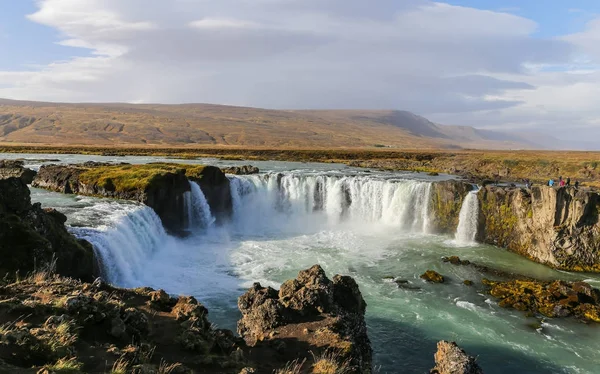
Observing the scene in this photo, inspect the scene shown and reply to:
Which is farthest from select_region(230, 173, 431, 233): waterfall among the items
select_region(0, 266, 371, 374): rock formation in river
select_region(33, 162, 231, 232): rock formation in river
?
select_region(0, 266, 371, 374): rock formation in river

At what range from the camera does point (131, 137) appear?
192750 mm

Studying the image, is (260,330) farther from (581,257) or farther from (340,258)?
(581,257)

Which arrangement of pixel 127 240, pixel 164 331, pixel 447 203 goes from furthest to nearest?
1. pixel 447 203
2. pixel 127 240
3. pixel 164 331

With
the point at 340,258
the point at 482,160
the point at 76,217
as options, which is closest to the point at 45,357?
the point at 76,217

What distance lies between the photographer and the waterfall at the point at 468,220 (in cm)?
4144

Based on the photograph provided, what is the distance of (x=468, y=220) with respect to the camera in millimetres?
41906

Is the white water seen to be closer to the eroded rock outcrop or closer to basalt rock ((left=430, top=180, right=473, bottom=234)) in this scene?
basalt rock ((left=430, top=180, right=473, bottom=234))

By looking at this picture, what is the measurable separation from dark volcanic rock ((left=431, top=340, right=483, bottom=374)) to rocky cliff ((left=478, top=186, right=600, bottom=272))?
85.7 ft

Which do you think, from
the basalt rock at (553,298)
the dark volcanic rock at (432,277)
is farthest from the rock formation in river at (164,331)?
the basalt rock at (553,298)

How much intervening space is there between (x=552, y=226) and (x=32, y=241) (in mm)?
37555

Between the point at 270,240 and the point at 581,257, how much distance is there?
27.5 m

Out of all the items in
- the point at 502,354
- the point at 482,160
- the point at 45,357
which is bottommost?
the point at 502,354

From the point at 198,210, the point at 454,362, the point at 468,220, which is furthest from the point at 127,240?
the point at 468,220

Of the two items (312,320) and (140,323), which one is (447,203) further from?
(140,323)
